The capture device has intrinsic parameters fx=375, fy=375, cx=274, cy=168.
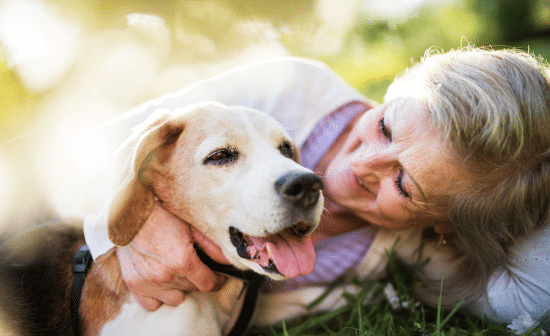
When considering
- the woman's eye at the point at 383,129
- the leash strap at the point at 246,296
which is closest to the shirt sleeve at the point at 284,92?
the woman's eye at the point at 383,129

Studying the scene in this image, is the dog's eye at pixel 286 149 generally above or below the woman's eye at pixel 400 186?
above

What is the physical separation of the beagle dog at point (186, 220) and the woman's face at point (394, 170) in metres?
0.68

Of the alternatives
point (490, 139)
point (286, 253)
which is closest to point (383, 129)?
point (490, 139)

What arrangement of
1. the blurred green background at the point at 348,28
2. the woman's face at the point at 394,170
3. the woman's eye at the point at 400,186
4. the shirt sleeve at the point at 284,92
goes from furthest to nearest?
1. the blurred green background at the point at 348,28
2. the shirt sleeve at the point at 284,92
3. the woman's eye at the point at 400,186
4. the woman's face at the point at 394,170

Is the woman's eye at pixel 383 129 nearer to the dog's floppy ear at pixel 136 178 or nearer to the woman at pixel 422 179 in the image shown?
the woman at pixel 422 179

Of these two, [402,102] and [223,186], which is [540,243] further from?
[223,186]

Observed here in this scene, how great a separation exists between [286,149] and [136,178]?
88 centimetres

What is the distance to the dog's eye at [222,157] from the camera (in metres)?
1.92

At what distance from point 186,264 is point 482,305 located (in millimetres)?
2009

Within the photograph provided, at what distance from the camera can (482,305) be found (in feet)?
8.36

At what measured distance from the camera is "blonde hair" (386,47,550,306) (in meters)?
2.14

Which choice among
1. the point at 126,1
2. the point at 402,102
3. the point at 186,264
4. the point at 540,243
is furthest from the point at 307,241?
the point at 126,1

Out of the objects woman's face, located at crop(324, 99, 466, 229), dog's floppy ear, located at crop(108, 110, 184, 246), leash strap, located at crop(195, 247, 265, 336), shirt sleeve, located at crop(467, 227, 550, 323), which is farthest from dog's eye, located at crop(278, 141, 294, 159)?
shirt sleeve, located at crop(467, 227, 550, 323)

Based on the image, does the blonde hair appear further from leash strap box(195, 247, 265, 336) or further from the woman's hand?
the woman's hand
